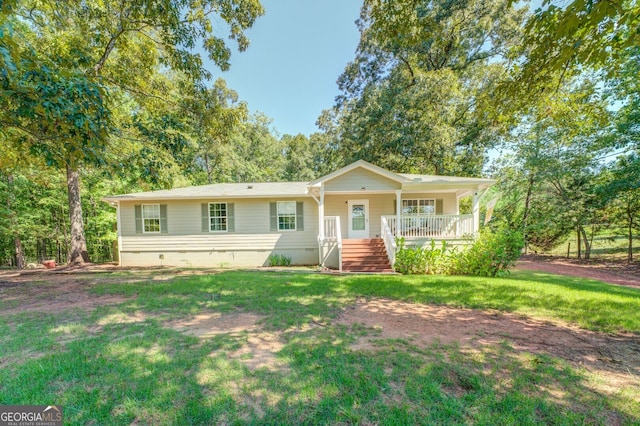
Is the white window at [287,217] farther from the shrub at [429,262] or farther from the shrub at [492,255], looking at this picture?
the shrub at [492,255]

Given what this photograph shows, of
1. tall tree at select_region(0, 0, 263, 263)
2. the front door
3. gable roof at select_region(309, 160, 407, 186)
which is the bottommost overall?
the front door

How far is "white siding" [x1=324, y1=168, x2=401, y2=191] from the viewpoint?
10188mm

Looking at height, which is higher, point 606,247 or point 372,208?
point 372,208

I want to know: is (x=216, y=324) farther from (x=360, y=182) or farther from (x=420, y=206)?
(x=420, y=206)

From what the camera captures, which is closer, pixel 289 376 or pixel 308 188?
pixel 289 376

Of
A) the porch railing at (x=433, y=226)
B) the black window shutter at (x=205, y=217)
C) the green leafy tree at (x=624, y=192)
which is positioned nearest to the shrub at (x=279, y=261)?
the black window shutter at (x=205, y=217)

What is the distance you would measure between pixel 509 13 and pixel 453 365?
18.3m

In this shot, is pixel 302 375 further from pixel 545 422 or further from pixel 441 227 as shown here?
pixel 441 227

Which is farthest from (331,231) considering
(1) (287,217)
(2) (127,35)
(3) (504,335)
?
(2) (127,35)

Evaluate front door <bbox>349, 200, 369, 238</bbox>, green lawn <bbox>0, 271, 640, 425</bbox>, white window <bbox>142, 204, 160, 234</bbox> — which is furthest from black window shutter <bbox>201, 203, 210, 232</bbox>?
green lawn <bbox>0, 271, 640, 425</bbox>

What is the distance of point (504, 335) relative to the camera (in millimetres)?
3424

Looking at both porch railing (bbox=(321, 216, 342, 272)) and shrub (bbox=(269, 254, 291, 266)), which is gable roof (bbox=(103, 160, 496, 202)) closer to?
porch railing (bbox=(321, 216, 342, 272))

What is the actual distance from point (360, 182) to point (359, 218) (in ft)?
A: 6.67

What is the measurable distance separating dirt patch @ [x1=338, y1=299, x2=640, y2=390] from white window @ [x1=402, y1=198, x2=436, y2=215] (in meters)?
7.79
